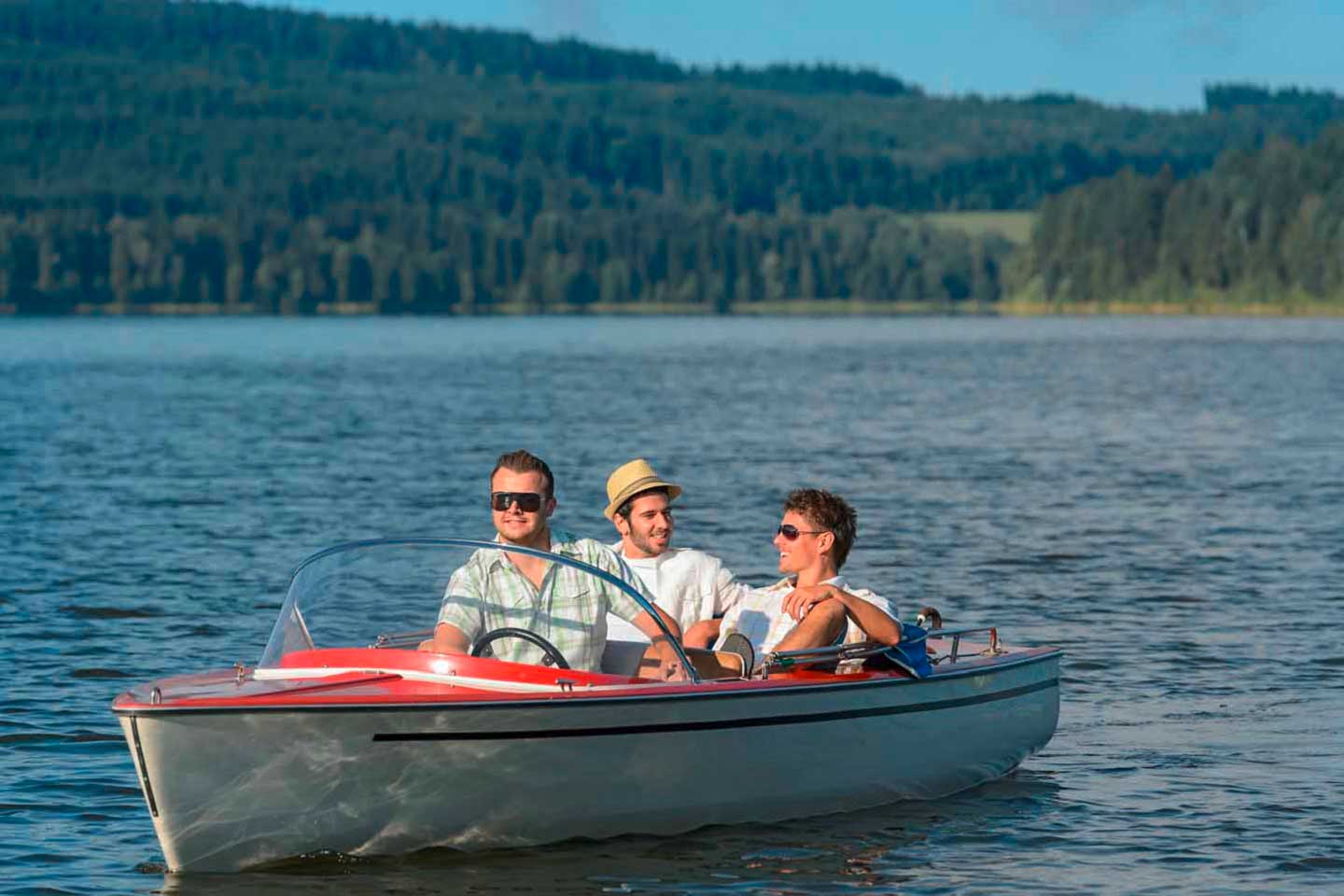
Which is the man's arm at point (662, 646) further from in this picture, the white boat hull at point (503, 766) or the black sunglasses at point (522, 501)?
the black sunglasses at point (522, 501)

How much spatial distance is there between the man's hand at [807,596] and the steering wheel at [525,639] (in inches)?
51.0

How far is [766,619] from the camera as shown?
1135 centimetres

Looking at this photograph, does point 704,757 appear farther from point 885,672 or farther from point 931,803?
point 931,803

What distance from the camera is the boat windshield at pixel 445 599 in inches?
396

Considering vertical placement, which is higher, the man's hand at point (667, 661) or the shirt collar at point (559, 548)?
the shirt collar at point (559, 548)

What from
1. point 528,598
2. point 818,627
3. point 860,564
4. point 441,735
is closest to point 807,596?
point 818,627

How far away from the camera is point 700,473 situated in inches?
1380

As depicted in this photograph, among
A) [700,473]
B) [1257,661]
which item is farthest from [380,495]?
[1257,661]

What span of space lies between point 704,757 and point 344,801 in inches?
69.4

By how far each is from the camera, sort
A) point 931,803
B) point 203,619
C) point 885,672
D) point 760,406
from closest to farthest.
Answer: point 885,672
point 931,803
point 203,619
point 760,406

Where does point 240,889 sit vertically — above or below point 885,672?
below

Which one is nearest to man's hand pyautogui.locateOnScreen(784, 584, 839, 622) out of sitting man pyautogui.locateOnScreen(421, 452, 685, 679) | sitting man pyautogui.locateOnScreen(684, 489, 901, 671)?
sitting man pyautogui.locateOnScreen(684, 489, 901, 671)

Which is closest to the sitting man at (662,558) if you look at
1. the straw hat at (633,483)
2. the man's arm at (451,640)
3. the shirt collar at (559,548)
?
the straw hat at (633,483)

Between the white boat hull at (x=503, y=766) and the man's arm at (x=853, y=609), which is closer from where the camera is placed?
the white boat hull at (x=503, y=766)
